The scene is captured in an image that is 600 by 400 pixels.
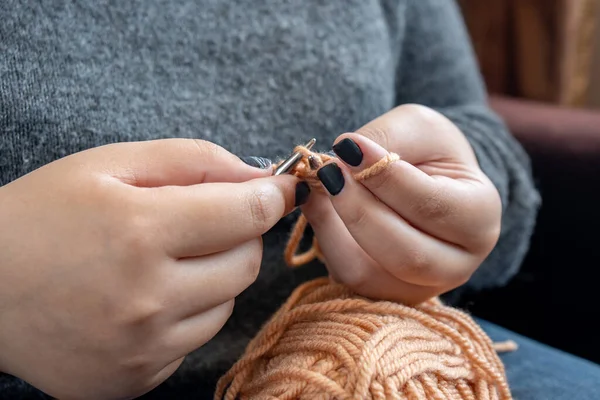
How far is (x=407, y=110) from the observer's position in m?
0.54

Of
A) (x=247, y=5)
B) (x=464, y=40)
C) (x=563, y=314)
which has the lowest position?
(x=563, y=314)

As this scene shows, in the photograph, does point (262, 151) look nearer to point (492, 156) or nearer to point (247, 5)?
point (247, 5)

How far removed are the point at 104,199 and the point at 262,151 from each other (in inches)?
10.0

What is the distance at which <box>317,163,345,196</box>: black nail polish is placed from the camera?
458mm

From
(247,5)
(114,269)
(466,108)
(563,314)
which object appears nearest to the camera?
(114,269)

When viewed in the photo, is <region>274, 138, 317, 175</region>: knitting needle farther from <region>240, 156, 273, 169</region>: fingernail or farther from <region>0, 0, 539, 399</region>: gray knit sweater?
<region>0, 0, 539, 399</region>: gray knit sweater

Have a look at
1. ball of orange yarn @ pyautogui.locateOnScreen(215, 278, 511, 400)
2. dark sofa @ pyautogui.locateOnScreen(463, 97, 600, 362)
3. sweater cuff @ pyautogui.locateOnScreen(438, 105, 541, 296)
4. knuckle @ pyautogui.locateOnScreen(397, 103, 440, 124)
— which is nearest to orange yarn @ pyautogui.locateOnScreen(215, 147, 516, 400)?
ball of orange yarn @ pyautogui.locateOnScreen(215, 278, 511, 400)

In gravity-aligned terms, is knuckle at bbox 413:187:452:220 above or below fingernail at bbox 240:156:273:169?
below

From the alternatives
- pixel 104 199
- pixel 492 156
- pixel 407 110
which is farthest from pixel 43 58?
pixel 492 156

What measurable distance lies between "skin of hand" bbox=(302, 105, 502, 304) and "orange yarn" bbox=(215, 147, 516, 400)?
0.02 meters

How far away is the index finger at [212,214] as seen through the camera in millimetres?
383

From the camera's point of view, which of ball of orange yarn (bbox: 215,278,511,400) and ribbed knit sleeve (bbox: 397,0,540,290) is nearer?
ball of orange yarn (bbox: 215,278,511,400)

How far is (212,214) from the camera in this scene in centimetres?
39

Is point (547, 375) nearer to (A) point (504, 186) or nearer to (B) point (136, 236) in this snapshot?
(A) point (504, 186)
